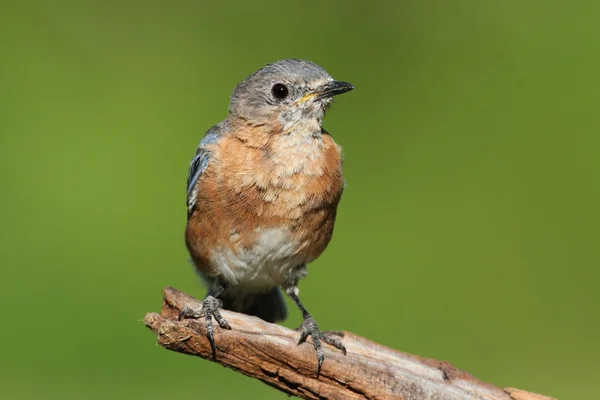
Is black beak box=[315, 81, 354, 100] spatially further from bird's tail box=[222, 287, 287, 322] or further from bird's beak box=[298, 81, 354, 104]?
bird's tail box=[222, 287, 287, 322]

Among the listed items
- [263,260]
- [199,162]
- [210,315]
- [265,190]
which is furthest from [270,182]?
[210,315]

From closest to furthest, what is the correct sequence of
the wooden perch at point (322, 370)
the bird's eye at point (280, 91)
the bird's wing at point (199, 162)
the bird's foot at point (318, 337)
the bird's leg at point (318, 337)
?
1. the wooden perch at point (322, 370)
2. the bird's leg at point (318, 337)
3. the bird's foot at point (318, 337)
4. the bird's eye at point (280, 91)
5. the bird's wing at point (199, 162)

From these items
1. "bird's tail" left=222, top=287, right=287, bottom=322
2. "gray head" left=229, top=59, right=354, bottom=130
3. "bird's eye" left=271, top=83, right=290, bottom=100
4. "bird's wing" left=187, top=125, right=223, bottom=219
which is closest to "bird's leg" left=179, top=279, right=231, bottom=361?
"bird's wing" left=187, top=125, right=223, bottom=219

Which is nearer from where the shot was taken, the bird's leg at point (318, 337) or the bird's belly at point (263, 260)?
the bird's leg at point (318, 337)

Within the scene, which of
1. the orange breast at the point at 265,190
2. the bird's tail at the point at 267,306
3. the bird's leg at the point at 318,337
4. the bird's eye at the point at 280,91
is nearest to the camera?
the bird's leg at the point at 318,337

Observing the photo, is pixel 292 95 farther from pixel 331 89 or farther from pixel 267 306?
pixel 267 306

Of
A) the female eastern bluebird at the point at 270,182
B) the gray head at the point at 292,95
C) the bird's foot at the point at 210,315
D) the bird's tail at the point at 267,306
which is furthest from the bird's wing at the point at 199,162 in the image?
the bird's tail at the point at 267,306

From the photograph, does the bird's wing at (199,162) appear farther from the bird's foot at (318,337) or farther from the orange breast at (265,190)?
the bird's foot at (318,337)
